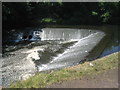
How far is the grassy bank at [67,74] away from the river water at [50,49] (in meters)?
2.10

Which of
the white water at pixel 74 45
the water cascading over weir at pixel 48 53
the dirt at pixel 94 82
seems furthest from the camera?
the white water at pixel 74 45

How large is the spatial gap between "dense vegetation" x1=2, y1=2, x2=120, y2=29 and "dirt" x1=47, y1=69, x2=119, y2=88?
19.4 m

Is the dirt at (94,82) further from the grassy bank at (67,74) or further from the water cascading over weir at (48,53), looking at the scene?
the water cascading over weir at (48,53)

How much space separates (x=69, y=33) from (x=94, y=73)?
15.3m

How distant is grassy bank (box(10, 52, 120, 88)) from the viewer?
12039 mm

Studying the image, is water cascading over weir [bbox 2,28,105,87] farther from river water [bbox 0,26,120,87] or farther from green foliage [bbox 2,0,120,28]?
green foliage [bbox 2,0,120,28]

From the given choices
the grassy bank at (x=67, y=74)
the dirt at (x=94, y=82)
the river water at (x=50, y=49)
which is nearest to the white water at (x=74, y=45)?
the river water at (x=50, y=49)

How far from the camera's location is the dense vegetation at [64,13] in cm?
3225

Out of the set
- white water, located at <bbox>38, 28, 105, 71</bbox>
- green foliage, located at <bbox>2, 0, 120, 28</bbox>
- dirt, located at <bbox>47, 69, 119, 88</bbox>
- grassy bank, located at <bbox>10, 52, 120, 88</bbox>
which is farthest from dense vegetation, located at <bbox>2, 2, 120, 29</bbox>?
dirt, located at <bbox>47, 69, 119, 88</bbox>

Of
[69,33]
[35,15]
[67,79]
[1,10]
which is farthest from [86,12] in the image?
[67,79]

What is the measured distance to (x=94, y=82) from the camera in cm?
1205

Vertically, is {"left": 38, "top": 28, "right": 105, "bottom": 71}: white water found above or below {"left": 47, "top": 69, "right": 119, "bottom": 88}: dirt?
below

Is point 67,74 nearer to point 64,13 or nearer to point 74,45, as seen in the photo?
point 74,45

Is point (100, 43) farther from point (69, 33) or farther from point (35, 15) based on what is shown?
point (35, 15)
